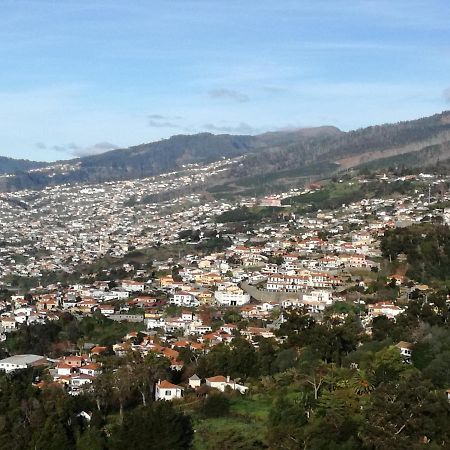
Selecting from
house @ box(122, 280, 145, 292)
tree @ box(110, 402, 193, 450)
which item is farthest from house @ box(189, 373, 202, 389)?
house @ box(122, 280, 145, 292)

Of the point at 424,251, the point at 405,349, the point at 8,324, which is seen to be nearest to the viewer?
the point at 405,349

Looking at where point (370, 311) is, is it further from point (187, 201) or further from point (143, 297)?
point (187, 201)

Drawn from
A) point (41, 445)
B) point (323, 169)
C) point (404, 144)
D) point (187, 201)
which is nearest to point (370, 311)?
point (41, 445)

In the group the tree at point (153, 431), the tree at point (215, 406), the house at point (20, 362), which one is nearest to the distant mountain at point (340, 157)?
the house at point (20, 362)

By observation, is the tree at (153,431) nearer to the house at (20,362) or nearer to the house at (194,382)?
the house at (194,382)

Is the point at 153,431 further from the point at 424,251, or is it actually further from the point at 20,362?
the point at 424,251

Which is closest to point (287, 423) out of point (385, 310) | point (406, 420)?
point (406, 420)

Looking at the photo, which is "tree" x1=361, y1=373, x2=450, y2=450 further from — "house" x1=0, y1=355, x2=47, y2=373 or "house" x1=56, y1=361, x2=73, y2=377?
"house" x1=0, y1=355, x2=47, y2=373

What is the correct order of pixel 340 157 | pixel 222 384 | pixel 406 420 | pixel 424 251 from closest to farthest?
pixel 406 420 → pixel 222 384 → pixel 424 251 → pixel 340 157
